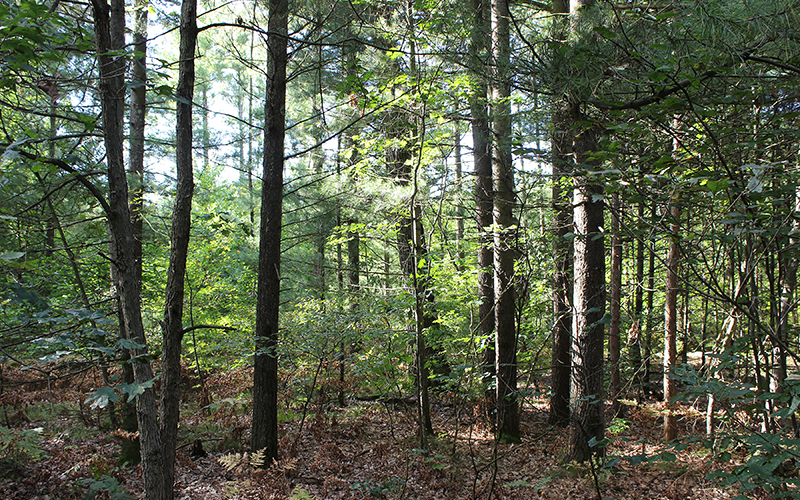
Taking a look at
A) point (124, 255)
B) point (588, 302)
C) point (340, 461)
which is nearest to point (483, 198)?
point (588, 302)

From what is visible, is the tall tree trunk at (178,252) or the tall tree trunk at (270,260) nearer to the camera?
the tall tree trunk at (178,252)

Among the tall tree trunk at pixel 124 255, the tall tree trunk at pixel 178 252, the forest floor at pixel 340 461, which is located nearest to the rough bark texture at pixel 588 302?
the forest floor at pixel 340 461

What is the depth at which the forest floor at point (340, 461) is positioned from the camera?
4.82 meters

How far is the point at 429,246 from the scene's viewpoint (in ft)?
23.7

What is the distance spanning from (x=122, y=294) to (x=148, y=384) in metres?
1.38

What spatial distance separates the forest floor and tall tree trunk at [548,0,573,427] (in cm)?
80

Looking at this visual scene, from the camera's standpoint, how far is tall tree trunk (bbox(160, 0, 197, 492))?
334 cm

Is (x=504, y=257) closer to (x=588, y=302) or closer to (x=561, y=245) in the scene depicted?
(x=561, y=245)

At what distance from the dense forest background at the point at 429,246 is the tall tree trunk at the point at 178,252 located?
0.02 meters

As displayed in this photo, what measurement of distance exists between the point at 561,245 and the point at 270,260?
4.48m

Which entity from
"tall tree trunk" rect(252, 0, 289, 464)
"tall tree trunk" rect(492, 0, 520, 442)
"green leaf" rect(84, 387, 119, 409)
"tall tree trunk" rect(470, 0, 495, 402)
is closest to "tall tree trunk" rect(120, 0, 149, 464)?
"tall tree trunk" rect(252, 0, 289, 464)

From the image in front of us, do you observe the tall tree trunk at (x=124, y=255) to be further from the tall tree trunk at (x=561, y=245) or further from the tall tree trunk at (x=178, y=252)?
the tall tree trunk at (x=561, y=245)

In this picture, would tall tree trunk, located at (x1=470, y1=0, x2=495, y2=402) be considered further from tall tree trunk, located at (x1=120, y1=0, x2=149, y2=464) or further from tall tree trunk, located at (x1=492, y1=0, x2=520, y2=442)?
tall tree trunk, located at (x1=120, y1=0, x2=149, y2=464)

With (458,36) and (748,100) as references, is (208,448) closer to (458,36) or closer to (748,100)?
(458,36)
